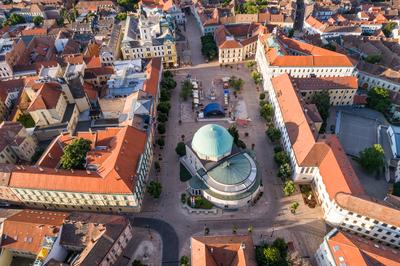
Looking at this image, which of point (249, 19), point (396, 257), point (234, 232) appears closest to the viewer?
point (396, 257)

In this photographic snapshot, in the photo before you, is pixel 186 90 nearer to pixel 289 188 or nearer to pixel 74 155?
pixel 74 155

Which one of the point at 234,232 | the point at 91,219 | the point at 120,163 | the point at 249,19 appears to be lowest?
the point at 234,232

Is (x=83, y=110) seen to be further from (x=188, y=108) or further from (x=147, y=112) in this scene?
(x=188, y=108)

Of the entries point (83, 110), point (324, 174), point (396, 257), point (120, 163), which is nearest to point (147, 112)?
point (120, 163)

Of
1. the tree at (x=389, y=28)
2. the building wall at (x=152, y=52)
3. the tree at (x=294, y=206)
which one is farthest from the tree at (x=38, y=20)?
the tree at (x=389, y=28)

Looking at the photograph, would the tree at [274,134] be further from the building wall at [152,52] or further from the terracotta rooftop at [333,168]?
the building wall at [152,52]

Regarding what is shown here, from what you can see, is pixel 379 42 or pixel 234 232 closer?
pixel 234 232

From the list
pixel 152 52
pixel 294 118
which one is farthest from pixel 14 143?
pixel 294 118
